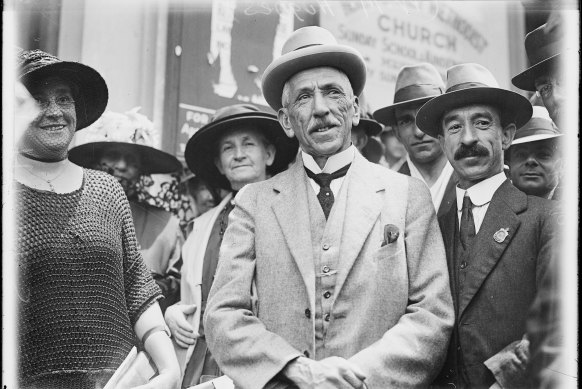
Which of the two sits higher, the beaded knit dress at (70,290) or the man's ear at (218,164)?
the man's ear at (218,164)

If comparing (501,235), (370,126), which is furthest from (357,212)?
(370,126)

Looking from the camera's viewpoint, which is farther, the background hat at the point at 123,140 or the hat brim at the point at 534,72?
the background hat at the point at 123,140

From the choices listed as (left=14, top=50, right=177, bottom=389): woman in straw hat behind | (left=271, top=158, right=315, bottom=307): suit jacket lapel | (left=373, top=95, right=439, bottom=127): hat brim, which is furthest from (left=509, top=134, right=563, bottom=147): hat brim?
(left=14, top=50, right=177, bottom=389): woman in straw hat behind

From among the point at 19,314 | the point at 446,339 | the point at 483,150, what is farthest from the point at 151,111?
the point at 446,339

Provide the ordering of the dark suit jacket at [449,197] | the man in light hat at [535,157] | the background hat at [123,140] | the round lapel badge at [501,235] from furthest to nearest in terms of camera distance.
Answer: the background hat at [123,140] < the man in light hat at [535,157] < the dark suit jacket at [449,197] < the round lapel badge at [501,235]

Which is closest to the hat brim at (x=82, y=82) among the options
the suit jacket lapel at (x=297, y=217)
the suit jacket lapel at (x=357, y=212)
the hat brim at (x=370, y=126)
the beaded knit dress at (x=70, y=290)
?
the beaded knit dress at (x=70, y=290)

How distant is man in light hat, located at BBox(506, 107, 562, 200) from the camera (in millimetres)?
3766

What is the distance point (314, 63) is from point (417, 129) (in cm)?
124

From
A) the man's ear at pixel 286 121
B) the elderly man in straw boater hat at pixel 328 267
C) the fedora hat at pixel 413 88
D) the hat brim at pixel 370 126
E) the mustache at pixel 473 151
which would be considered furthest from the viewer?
the hat brim at pixel 370 126

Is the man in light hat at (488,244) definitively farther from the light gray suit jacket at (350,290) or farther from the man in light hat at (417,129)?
the man in light hat at (417,129)

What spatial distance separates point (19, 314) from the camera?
3.09 meters

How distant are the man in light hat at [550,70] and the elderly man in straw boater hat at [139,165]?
7.24ft

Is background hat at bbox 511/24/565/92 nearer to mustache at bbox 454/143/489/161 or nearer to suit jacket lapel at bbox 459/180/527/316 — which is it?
mustache at bbox 454/143/489/161

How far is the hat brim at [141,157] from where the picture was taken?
13.9 feet
